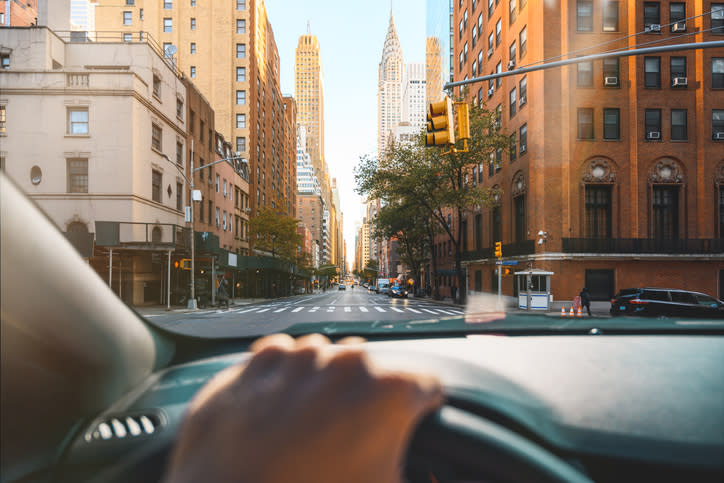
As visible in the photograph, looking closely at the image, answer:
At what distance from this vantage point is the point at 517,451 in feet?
2.92

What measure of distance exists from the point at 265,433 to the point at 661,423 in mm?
1100

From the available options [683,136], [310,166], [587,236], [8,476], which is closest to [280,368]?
[8,476]

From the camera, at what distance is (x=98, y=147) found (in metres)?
2.94

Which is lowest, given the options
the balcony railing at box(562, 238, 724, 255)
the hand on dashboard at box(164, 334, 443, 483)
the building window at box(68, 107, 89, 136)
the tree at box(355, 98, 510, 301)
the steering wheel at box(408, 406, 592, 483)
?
the steering wheel at box(408, 406, 592, 483)

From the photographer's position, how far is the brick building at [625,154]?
26641 mm

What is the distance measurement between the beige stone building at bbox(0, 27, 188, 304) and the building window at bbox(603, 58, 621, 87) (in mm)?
31994

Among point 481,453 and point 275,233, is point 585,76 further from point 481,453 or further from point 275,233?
point 275,233

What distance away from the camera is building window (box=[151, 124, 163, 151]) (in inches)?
158

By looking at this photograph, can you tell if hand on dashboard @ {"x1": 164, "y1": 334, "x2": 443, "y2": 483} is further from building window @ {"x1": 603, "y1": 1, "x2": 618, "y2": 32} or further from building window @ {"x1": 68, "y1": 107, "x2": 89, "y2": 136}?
building window @ {"x1": 603, "y1": 1, "x2": 618, "y2": 32}

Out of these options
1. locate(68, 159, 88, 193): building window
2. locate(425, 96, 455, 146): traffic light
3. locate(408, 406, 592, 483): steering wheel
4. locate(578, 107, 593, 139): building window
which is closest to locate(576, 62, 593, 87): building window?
locate(578, 107, 593, 139): building window

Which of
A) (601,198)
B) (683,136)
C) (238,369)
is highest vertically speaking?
(683,136)

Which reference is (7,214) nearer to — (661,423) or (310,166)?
(661,423)

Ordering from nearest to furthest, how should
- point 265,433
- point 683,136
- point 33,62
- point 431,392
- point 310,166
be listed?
point 265,433, point 431,392, point 33,62, point 683,136, point 310,166

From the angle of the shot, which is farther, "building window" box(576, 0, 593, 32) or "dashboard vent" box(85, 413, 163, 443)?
"building window" box(576, 0, 593, 32)
